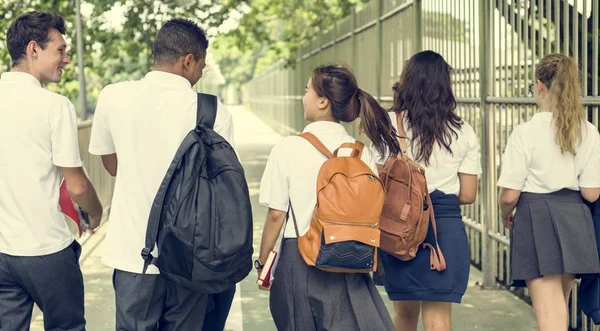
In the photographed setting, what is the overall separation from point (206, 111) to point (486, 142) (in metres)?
4.61

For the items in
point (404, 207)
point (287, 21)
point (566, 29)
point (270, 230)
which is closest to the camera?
point (270, 230)

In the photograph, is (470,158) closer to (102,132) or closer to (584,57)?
(584,57)

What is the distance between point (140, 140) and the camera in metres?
4.22

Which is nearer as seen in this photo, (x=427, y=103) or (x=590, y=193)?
(x=427, y=103)

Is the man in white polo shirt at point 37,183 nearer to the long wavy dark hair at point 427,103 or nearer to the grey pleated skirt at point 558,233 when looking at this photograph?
the long wavy dark hair at point 427,103

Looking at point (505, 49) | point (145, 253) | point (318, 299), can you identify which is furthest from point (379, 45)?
point (145, 253)

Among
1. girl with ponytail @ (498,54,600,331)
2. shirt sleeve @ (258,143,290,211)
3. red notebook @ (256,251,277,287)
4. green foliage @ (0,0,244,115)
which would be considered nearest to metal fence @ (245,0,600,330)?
girl with ponytail @ (498,54,600,331)

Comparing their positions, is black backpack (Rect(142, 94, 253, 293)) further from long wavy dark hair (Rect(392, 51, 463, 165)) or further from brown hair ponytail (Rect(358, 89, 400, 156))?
long wavy dark hair (Rect(392, 51, 463, 165))

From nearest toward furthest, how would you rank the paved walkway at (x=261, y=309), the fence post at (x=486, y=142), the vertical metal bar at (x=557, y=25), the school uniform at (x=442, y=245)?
the school uniform at (x=442, y=245) → the vertical metal bar at (x=557, y=25) → the paved walkway at (x=261, y=309) → the fence post at (x=486, y=142)

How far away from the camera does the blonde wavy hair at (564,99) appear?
5.21 metres

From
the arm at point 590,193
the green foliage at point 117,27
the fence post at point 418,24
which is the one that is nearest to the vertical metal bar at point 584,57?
the arm at point 590,193

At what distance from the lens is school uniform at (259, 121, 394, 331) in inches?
176

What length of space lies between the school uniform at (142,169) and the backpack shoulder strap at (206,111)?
0.02m

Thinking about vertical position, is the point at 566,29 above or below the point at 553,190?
above
